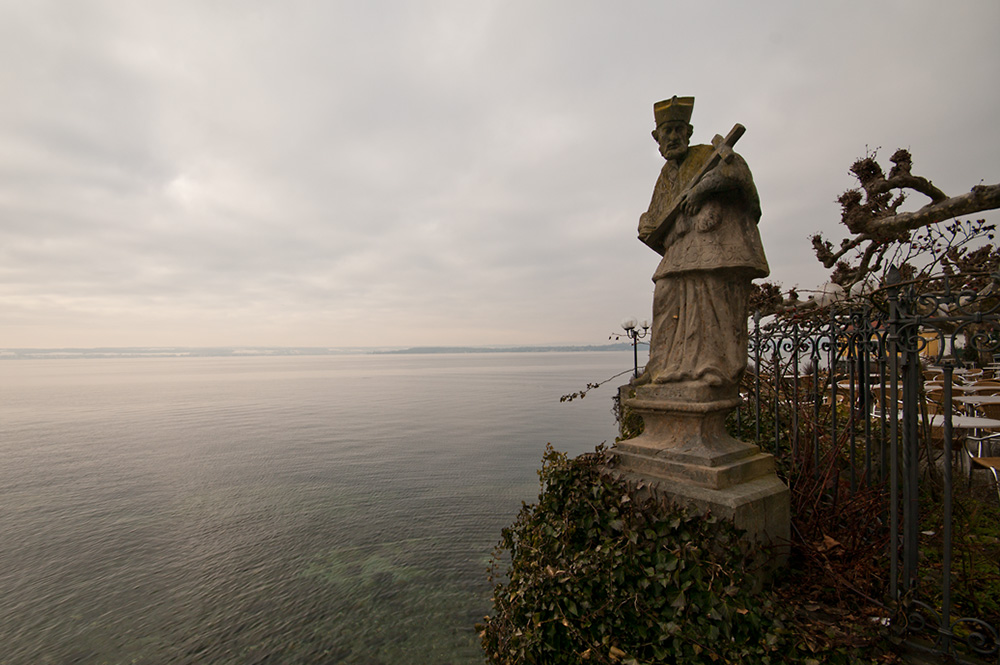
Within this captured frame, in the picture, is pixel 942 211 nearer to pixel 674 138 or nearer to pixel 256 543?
pixel 674 138

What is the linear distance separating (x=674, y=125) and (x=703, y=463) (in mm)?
3028

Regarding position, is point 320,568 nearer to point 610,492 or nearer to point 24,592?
point 24,592

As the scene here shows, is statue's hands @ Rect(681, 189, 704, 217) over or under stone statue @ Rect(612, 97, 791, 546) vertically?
over

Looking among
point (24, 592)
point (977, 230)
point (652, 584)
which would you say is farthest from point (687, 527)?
point (977, 230)

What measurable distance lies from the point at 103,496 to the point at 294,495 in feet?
13.9

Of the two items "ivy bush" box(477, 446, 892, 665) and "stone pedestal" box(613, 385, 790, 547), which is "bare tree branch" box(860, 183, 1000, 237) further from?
"ivy bush" box(477, 446, 892, 665)

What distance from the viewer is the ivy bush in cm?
266

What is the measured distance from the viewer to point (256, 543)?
7.41 metres

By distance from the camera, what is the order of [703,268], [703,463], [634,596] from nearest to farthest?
[634,596] → [703,463] → [703,268]

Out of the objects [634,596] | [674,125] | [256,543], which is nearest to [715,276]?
[674,125]

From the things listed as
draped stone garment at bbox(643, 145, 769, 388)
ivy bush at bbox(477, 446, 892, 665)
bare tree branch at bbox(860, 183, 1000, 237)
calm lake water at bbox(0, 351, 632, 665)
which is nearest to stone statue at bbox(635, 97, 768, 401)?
draped stone garment at bbox(643, 145, 769, 388)

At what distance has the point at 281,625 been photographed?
5.11m

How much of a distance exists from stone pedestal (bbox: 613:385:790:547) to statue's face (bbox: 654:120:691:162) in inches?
85.7

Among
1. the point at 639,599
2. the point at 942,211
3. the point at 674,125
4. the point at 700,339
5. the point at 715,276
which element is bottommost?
the point at 639,599
